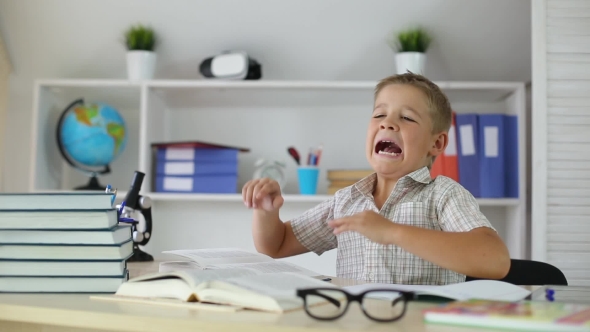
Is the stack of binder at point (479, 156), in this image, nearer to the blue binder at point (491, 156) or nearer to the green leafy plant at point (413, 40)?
the blue binder at point (491, 156)

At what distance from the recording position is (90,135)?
293cm

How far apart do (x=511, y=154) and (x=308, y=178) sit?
0.82 metres

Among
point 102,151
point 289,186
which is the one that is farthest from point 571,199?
point 102,151

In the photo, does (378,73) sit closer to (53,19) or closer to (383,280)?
(53,19)

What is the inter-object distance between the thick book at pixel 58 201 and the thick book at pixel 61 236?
33mm

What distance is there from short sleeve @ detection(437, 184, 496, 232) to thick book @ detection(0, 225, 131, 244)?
2.05 feet

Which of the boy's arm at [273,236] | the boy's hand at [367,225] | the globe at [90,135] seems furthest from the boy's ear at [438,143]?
the globe at [90,135]

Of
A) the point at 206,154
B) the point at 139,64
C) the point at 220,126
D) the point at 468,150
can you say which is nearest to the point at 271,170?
the point at 206,154

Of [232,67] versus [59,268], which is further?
[232,67]

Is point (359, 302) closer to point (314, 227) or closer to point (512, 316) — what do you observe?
point (512, 316)

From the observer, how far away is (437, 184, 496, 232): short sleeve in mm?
1265

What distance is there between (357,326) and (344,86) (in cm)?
218

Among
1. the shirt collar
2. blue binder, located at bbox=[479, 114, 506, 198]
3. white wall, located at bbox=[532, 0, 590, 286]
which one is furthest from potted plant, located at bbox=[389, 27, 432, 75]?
the shirt collar

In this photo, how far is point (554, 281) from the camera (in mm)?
1562
